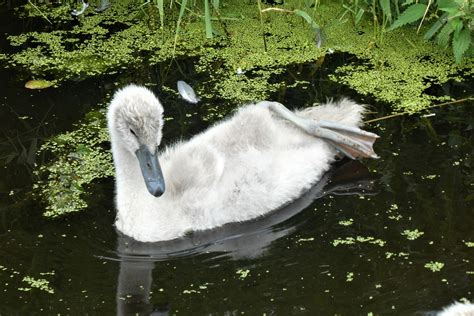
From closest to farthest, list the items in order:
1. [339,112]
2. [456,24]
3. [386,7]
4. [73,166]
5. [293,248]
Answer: [293,248]
[73,166]
[339,112]
[456,24]
[386,7]

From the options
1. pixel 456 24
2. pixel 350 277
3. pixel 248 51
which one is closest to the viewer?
pixel 350 277

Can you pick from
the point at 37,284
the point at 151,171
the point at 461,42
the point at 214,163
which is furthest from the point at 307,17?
A: the point at 37,284

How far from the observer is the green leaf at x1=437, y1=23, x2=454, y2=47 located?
6.41 meters

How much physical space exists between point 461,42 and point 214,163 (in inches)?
76.3

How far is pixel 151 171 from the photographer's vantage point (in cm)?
504

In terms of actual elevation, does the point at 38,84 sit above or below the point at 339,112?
below

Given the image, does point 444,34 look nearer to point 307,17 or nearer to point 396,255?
point 307,17

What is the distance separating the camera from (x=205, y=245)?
510 cm

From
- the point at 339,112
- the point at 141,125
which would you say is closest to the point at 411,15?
the point at 339,112

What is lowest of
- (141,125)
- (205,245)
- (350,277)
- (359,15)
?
(205,245)

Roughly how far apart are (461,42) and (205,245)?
2279mm

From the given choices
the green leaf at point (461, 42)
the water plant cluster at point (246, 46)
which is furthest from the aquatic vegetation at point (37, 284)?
the green leaf at point (461, 42)

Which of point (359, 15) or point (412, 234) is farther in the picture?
point (359, 15)

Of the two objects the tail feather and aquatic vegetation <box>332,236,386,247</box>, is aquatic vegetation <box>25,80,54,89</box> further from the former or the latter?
aquatic vegetation <box>332,236,386,247</box>
